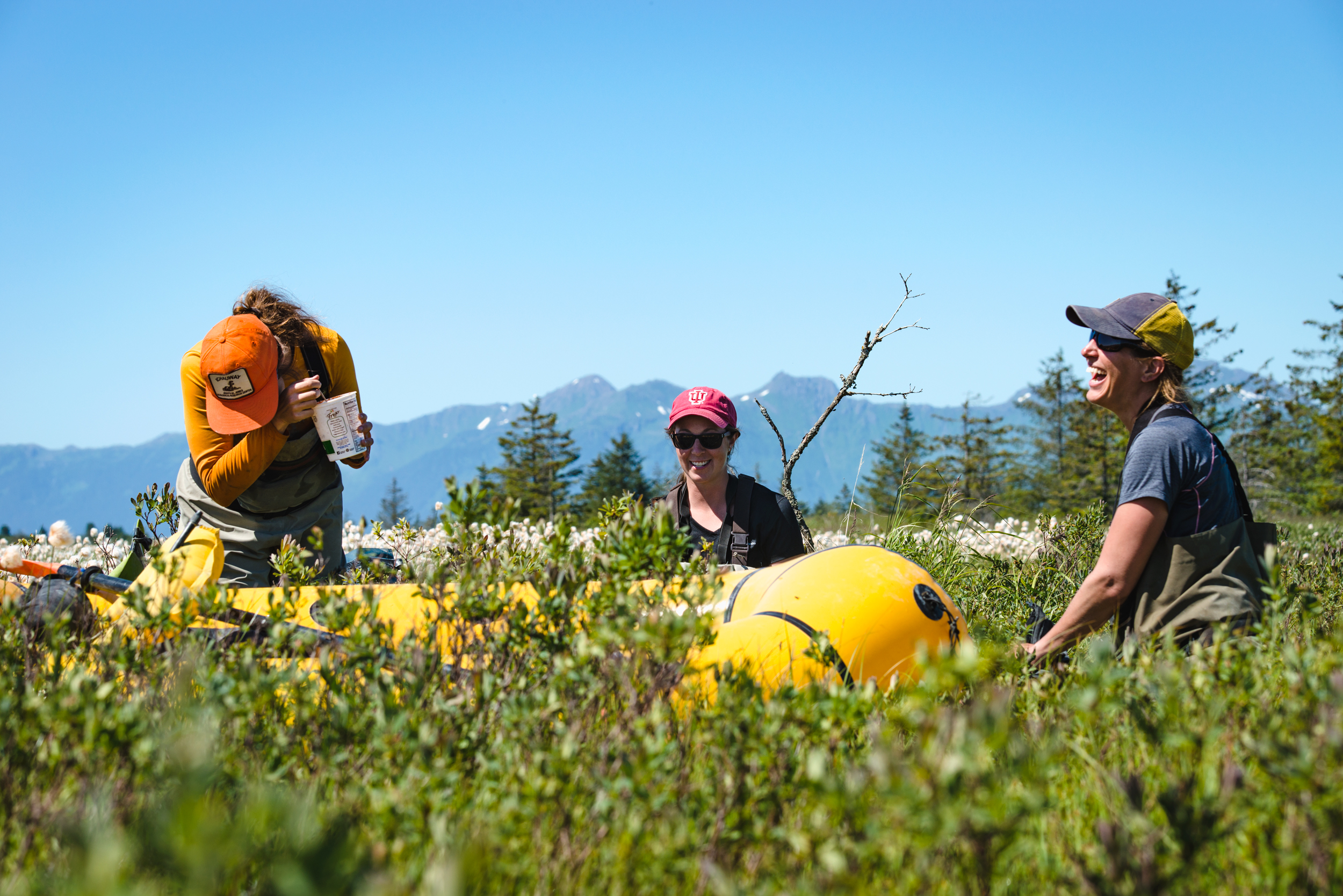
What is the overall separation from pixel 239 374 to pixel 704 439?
276cm

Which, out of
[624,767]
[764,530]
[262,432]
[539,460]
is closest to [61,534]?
[262,432]

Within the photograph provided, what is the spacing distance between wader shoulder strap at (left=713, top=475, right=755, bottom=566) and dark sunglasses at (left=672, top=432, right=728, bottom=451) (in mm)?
293

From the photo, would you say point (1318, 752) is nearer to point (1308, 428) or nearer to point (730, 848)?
point (730, 848)

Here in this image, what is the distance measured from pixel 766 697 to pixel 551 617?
81 centimetres

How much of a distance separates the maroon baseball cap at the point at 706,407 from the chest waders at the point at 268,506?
2226 mm

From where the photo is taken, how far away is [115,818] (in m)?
1.96

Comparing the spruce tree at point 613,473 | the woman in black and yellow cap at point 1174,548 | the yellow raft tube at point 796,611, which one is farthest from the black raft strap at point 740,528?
the spruce tree at point 613,473

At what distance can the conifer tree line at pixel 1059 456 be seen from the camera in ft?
85.6

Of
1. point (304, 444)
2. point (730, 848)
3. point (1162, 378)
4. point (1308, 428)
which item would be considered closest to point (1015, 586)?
point (1162, 378)

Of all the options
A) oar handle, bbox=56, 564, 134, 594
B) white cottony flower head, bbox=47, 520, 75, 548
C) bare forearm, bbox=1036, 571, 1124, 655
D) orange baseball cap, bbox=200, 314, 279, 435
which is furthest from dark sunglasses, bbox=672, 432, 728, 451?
white cottony flower head, bbox=47, 520, 75, 548

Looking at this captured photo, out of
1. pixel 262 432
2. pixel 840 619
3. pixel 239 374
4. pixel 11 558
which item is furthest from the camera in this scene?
pixel 262 432

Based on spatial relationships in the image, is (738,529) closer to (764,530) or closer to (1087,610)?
(764,530)

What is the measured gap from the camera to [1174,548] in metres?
3.64

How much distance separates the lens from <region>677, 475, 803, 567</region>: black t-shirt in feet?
17.4
